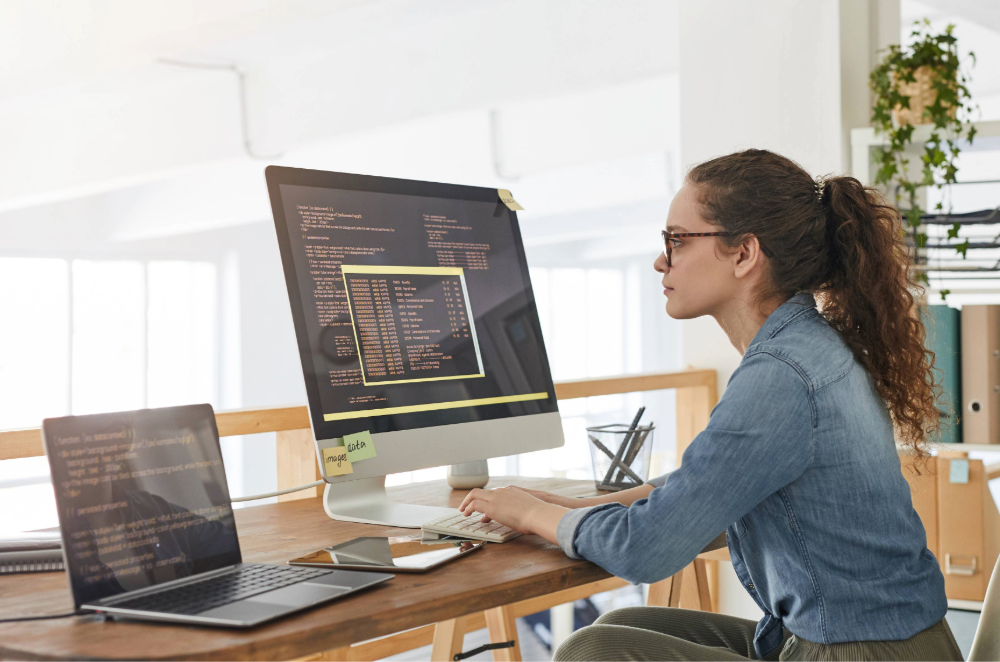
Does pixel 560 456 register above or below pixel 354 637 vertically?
below

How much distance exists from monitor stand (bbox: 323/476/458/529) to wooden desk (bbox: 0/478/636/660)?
0.04m

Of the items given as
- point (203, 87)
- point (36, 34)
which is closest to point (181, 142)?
point (203, 87)

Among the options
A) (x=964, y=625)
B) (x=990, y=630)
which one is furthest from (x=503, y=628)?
(x=964, y=625)

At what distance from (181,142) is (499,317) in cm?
409

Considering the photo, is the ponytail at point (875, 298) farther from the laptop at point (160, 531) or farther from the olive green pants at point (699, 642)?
the laptop at point (160, 531)

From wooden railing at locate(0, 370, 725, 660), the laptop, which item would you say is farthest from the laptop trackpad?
wooden railing at locate(0, 370, 725, 660)

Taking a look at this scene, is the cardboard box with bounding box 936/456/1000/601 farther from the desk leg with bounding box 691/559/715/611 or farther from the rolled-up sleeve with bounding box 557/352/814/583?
the rolled-up sleeve with bounding box 557/352/814/583

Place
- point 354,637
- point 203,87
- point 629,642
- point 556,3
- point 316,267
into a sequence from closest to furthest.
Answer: point 354,637
point 629,642
point 316,267
point 556,3
point 203,87

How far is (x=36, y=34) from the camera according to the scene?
3588 mm

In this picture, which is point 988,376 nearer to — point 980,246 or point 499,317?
point 980,246

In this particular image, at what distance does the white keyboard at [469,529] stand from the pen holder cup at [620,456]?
0.41 m

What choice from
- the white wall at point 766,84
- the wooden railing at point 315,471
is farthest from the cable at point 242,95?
the wooden railing at point 315,471

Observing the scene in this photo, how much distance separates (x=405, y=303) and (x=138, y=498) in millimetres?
572

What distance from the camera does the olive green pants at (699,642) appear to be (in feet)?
3.65
